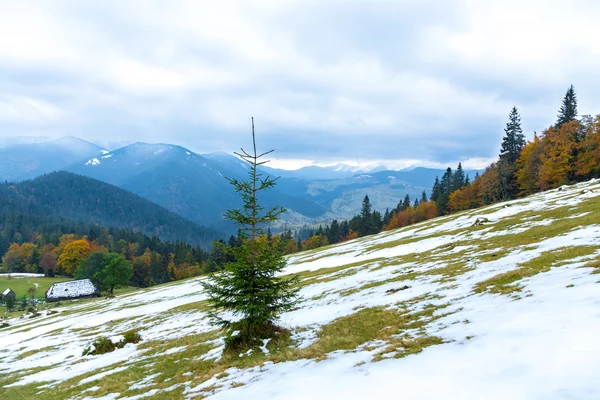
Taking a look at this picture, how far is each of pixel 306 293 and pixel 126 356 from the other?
39.8 ft

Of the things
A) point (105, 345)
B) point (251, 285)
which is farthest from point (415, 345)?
point (105, 345)

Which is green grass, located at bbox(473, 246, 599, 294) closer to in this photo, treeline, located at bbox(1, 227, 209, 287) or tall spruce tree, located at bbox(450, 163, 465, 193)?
tall spruce tree, located at bbox(450, 163, 465, 193)

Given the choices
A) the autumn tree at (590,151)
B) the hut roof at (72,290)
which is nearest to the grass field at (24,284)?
the hut roof at (72,290)

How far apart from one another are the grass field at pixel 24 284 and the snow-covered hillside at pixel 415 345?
339 feet

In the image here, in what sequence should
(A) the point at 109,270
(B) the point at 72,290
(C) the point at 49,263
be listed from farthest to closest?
(C) the point at 49,263, (B) the point at 72,290, (A) the point at 109,270

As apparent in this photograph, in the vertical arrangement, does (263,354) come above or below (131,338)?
above

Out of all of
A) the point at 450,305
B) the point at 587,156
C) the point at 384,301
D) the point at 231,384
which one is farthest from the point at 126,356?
the point at 587,156

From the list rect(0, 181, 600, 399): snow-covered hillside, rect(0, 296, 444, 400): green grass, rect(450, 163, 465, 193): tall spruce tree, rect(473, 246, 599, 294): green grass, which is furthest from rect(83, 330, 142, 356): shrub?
rect(450, 163, 465, 193): tall spruce tree

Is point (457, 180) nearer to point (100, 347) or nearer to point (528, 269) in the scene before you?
point (528, 269)

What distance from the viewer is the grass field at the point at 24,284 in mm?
102256

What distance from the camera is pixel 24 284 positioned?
4437 inches

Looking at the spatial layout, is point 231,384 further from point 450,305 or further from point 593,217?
point 593,217

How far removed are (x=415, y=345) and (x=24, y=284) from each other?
5792 inches

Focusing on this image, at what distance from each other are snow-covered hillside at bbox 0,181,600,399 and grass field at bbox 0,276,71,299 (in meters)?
103
